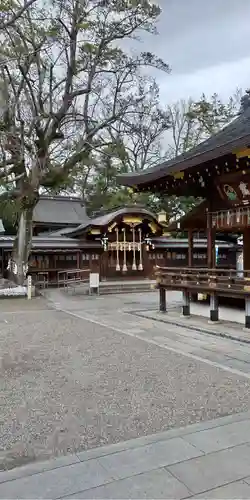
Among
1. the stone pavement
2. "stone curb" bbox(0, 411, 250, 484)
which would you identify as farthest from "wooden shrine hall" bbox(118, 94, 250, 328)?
the stone pavement

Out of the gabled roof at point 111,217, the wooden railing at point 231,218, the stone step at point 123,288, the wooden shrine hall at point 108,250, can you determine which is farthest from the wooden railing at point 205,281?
the gabled roof at point 111,217

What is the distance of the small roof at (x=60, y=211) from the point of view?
1099 inches

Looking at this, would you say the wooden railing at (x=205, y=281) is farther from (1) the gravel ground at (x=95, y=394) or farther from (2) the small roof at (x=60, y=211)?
(2) the small roof at (x=60, y=211)

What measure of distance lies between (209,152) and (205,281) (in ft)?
9.70

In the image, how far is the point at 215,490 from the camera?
2326 millimetres

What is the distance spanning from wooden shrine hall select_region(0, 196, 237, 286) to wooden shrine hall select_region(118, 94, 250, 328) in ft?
32.0

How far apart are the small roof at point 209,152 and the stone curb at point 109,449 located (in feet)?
17.1

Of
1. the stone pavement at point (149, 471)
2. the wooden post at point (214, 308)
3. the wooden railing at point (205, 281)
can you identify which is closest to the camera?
the stone pavement at point (149, 471)

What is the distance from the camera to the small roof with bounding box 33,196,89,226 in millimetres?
27906

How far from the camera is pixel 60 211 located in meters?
29.3

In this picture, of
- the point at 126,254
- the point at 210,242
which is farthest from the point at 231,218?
the point at 126,254

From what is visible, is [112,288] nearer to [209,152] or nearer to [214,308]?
[214,308]

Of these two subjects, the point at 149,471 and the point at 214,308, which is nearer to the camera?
the point at 149,471

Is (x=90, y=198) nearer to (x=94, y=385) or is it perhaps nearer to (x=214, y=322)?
(x=214, y=322)
